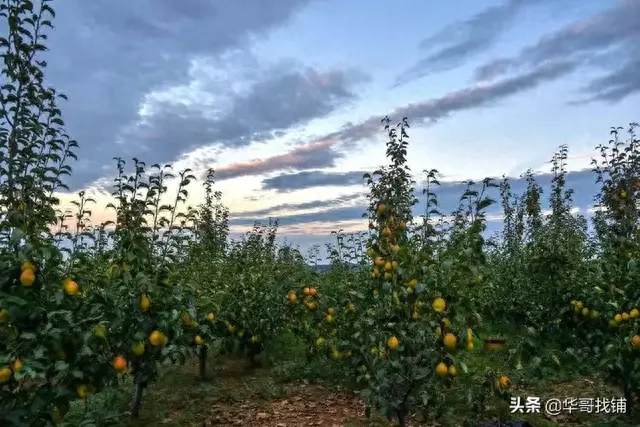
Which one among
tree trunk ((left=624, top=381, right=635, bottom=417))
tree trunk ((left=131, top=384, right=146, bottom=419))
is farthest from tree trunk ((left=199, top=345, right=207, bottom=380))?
tree trunk ((left=624, top=381, right=635, bottom=417))

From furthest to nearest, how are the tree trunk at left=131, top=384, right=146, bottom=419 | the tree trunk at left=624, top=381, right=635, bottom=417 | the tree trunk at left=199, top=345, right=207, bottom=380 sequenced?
the tree trunk at left=199, top=345, right=207, bottom=380 → the tree trunk at left=131, top=384, right=146, bottom=419 → the tree trunk at left=624, top=381, right=635, bottom=417

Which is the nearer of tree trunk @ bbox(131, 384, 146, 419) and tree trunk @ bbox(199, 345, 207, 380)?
tree trunk @ bbox(131, 384, 146, 419)

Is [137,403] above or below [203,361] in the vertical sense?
below

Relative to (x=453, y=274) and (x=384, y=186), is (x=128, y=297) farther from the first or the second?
(x=384, y=186)

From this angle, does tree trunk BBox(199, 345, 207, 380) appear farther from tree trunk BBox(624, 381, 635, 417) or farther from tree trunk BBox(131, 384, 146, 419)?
tree trunk BBox(624, 381, 635, 417)

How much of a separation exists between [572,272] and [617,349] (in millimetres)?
4209

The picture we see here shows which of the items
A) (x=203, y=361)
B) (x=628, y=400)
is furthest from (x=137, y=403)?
(x=628, y=400)

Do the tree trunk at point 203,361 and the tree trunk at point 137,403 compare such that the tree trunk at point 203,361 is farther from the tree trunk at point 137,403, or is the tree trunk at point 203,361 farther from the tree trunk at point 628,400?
the tree trunk at point 628,400

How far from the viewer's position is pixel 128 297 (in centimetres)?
474

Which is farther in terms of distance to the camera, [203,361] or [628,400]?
[203,361]

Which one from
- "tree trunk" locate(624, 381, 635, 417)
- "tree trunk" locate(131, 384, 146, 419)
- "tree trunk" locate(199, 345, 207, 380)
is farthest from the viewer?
"tree trunk" locate(199, 345, 207, 380)

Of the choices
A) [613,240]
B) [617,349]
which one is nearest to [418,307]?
[617,349]

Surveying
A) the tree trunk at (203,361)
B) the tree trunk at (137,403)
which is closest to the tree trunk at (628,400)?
the tree trunk at (203,361)

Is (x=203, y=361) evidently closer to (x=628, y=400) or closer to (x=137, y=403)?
(x=137, y=403)
